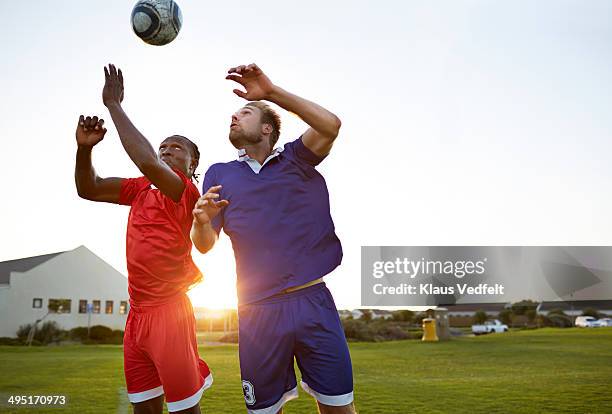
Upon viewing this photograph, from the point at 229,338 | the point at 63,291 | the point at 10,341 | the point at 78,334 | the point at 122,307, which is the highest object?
the point at 63,291

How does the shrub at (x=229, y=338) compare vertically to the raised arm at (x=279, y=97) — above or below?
below

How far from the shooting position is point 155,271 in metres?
3.97

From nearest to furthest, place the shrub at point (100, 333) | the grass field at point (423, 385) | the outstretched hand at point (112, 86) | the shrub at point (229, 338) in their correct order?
the outstretched hand at point (112, 86)
the grass field at point (423, 385)
the shrub at point (229, 338)
the shrub at point (100, 333)

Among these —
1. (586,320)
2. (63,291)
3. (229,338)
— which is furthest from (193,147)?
(586,320)

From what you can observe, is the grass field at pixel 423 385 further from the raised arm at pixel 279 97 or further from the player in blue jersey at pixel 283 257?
the raised arm at pixel 279 97

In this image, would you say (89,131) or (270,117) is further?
(89,131)

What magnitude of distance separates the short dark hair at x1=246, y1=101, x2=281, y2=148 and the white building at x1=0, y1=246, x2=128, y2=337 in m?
34.9

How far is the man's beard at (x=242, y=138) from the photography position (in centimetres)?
379

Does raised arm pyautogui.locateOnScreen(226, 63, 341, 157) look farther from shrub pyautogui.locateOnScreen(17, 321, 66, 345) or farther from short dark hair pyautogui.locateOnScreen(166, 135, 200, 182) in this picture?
→ shrub pyautogui.locateOnScreen(17, 321, 66, 345)

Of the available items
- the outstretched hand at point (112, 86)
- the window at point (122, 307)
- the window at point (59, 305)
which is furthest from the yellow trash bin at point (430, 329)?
the outstretched hand at point (112, 86)

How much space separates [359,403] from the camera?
8.88 m

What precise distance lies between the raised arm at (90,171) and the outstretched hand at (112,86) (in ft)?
1.27

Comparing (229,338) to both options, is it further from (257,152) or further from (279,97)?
(279,97)

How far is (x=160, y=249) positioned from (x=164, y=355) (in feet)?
2.24
